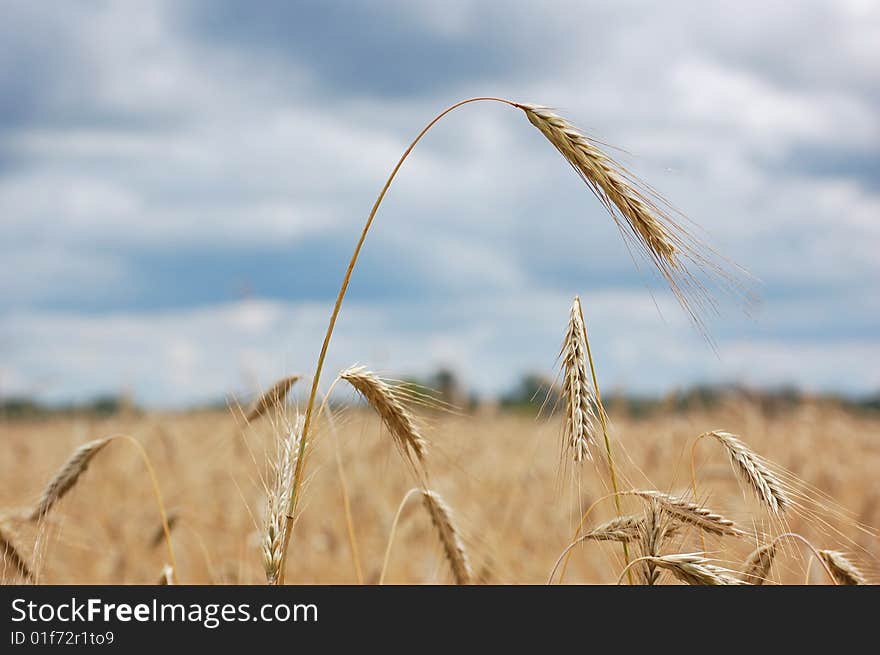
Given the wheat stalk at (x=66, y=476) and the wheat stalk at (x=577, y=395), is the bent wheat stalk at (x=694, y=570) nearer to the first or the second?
the wheat stalk at (x=577, y=395)

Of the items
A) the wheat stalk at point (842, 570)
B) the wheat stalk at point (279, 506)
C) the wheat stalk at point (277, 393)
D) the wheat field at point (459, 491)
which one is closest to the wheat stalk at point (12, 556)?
the wheat field at point (459, 491)

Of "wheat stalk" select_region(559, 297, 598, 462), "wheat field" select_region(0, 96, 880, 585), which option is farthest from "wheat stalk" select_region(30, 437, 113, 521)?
"wheat stalk" select_region(559, 297, 598, 462)

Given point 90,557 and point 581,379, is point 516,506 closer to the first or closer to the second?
point 90,557

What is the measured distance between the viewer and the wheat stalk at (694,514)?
1.63m

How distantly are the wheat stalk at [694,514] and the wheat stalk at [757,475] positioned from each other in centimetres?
10

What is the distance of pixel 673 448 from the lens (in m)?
6.88

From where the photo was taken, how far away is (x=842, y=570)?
6.02ft

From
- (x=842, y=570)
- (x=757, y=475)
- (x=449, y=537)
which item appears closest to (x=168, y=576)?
(x=449, y=537)

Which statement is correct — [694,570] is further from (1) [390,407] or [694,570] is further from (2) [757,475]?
(1) [390,407]

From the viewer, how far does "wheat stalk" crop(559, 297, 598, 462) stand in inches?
60.9

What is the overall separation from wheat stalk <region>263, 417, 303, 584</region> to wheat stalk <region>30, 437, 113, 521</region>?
705 mm

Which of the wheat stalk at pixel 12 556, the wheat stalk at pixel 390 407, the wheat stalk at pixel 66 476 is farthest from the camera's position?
the wheat stalk at pixel 12 556
